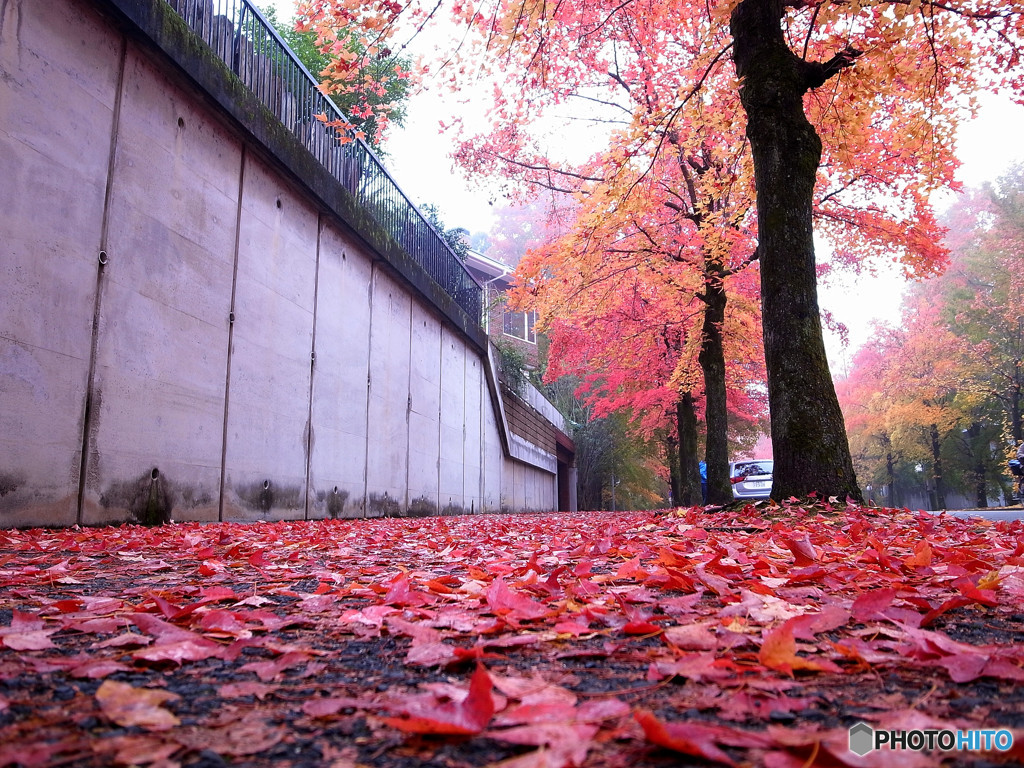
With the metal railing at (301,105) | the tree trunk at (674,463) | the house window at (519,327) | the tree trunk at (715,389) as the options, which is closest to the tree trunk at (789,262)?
the metal railing at (301,105)

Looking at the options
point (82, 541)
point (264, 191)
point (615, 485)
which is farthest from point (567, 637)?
point (615, 485)

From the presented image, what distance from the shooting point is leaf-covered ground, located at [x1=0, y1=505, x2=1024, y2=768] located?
92 centimetres

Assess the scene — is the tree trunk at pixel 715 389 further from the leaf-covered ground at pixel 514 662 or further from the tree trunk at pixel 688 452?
the leaf-covered ground at pixel 514 662

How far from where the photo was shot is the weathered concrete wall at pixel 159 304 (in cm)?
424

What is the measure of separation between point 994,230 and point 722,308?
2597cm

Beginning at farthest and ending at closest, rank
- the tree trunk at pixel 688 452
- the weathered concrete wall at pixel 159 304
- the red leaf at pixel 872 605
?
the tree trunk at pixel 688 452 < the weathered concrete wall at pixel 159 304 < the red leaf at pixel 872 605

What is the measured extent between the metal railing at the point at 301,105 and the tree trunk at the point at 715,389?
224 inches

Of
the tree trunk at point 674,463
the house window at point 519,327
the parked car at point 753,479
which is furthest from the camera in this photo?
the house window at point 519,327

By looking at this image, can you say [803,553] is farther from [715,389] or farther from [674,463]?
[674,463]

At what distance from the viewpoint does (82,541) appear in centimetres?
376

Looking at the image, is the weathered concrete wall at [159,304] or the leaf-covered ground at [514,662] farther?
the weathered concrete wall at [159,304]

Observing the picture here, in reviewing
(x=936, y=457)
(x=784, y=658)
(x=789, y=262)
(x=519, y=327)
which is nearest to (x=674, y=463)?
(x=519, y=327)

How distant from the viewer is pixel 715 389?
12383mm

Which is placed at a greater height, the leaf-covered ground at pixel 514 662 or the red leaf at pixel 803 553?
the red leaf at pixel 803 553
